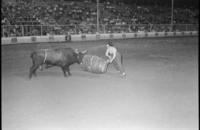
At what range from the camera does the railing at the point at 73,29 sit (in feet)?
80.2

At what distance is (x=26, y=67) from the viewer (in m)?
13.0

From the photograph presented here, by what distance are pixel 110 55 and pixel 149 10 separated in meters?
30.6

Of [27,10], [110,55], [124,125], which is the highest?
[27,10]

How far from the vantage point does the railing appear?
24438 millimetres

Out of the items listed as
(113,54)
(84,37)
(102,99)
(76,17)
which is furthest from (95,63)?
(76,17)

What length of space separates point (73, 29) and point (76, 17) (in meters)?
3.57

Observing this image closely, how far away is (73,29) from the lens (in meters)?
28.8

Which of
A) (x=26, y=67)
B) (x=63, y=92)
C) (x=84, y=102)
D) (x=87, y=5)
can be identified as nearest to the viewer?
(x=84, y=102)

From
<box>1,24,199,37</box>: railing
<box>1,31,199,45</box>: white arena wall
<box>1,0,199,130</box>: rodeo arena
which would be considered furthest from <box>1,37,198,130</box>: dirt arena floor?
<box>1,24,199,37</box>: railing

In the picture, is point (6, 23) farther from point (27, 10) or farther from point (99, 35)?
point (99, 35)

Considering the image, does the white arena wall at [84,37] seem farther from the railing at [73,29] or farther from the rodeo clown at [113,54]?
the rodeo clown at [113,54]

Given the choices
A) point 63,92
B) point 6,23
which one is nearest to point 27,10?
point 6,23

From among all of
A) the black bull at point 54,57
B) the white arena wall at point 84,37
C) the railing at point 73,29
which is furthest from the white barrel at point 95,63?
the railing at point 73,29

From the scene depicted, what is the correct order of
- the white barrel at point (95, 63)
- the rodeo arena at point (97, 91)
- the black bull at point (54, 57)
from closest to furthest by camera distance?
the rodeo arena at point (97, 91) < the black bull at point (54, 57) < the white barrel at point (95, 63)
